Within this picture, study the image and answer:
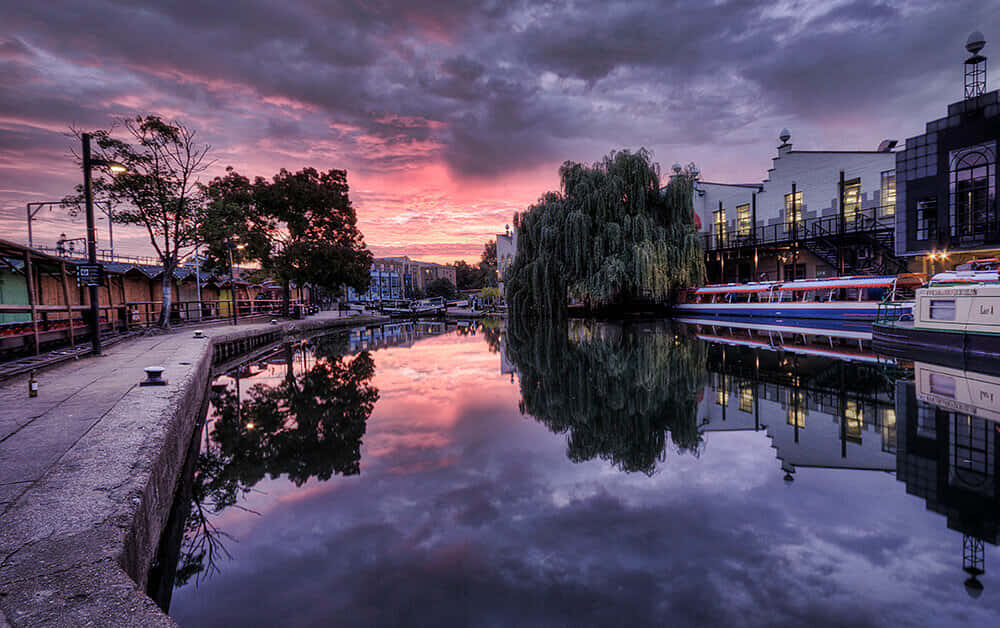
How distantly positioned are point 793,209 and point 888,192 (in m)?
4.91

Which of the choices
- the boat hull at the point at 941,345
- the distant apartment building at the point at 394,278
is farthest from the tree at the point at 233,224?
the distant apartment building at the point at 394,278

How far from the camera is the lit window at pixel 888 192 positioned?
2486 centimetres

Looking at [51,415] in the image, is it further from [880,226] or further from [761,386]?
[880,226]

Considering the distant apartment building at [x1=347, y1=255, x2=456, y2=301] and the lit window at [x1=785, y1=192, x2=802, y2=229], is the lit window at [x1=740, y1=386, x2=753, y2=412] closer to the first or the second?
the lit window at [x1=785, y1=192, x2=802, y2=229]

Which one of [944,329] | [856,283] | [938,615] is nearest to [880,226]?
[856,283]

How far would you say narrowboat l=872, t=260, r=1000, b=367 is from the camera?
1008cm

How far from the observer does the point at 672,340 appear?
1605cm

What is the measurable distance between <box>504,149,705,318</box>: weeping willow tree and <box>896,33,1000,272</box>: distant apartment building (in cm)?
895

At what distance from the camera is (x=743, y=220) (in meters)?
33.1

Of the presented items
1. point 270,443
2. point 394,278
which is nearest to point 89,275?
point 270,443

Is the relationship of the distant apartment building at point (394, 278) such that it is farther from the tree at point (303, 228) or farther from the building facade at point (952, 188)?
the building facade at point (952, 188)

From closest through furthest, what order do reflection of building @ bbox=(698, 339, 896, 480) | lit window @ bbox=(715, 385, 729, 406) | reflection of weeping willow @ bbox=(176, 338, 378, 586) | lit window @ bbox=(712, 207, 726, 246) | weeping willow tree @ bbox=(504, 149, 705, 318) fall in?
1. reflection of weeping willow @ bbox=(176, 338, 378, 586)
2. reflection of building @ bbox=(698, 339, 896, 480)
3. lit window @ bbox=(715, 385, 729, 406)
4. weeping willow tree @ bbox=(504, 149, 705, 318)
5. lit window @ bbox=(712, 207, 726, 246)

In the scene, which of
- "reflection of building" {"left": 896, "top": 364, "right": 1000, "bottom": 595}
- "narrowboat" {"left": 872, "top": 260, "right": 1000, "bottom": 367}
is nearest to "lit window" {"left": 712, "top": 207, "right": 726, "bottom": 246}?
"narrowboat" {"left": 872, "top": 260, "right": 1000, "bottom": 367}

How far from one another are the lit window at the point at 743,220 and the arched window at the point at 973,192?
12918mm
